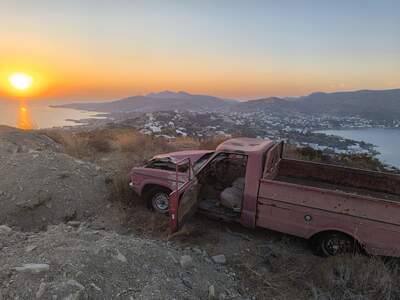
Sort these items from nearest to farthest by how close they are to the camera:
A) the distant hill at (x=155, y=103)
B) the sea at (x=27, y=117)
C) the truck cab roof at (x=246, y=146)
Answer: the truck cab roof at (x=246, y=146), the sea at (x=27, y=117), the distant hill at (x=155, y=103)

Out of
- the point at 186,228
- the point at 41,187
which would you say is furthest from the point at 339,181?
the point at 41,187

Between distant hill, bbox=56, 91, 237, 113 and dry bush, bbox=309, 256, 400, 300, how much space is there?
181 ft

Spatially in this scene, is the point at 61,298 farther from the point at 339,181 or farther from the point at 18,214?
the point at 339,181

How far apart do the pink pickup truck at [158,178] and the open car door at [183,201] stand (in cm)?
55

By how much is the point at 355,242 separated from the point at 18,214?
252 inches

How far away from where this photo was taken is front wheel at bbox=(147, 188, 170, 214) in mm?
6469

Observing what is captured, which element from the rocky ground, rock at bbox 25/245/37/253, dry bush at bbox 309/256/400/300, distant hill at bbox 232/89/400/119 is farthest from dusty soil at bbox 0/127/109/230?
distant hill at bbox 232/89/400/119

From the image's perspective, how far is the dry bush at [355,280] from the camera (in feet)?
13.3

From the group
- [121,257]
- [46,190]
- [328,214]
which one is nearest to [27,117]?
[46,190]

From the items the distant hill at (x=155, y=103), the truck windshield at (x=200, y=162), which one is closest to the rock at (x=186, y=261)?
the truck windshield at (x=200, y=162)

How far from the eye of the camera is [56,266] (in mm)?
3514

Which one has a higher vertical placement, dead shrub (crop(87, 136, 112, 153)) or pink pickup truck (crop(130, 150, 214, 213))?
pink pickup truck (crop(130, 150, 214, 213))

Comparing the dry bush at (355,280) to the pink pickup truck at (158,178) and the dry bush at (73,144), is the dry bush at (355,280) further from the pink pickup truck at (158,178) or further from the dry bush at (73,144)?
the dry bush at (73,144)

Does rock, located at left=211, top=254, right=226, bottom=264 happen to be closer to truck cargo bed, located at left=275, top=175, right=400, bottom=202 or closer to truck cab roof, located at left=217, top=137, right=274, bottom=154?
truck cab roof, located at left=217, top=137, right=274, bottom=154
